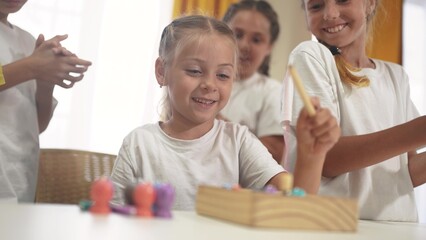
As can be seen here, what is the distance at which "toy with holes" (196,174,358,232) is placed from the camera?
491 millimetres

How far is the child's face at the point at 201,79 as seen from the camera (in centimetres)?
A: 110

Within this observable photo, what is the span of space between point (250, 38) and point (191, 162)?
1149mm

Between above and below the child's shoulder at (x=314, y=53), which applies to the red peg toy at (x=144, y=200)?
below

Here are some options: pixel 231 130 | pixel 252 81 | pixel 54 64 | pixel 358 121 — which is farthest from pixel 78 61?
pixel 252 81

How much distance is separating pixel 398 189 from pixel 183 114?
51 cm

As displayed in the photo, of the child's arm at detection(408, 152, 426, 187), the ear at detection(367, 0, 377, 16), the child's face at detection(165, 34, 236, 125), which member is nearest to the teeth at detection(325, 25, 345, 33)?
the ear at detection(367, 0, 377, 16)

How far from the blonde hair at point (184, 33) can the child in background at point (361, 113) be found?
0.20 meters

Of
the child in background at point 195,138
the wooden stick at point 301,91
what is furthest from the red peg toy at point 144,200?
the child in background at point 195,138

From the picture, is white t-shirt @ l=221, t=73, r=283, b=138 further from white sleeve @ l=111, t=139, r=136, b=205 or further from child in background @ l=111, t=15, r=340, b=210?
white sleeve @ l=111, t=139, r=136, b=205

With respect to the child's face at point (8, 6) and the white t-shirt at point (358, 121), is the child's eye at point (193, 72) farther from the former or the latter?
the child's face at point (8, 6)

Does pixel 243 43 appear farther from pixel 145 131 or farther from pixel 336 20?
pixel 145 131

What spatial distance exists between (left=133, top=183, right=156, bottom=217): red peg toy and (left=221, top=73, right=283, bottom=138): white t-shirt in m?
1.49

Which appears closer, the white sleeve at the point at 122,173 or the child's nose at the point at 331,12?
the white sleeve at the point at 122,173

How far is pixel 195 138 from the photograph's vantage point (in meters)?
1.13
